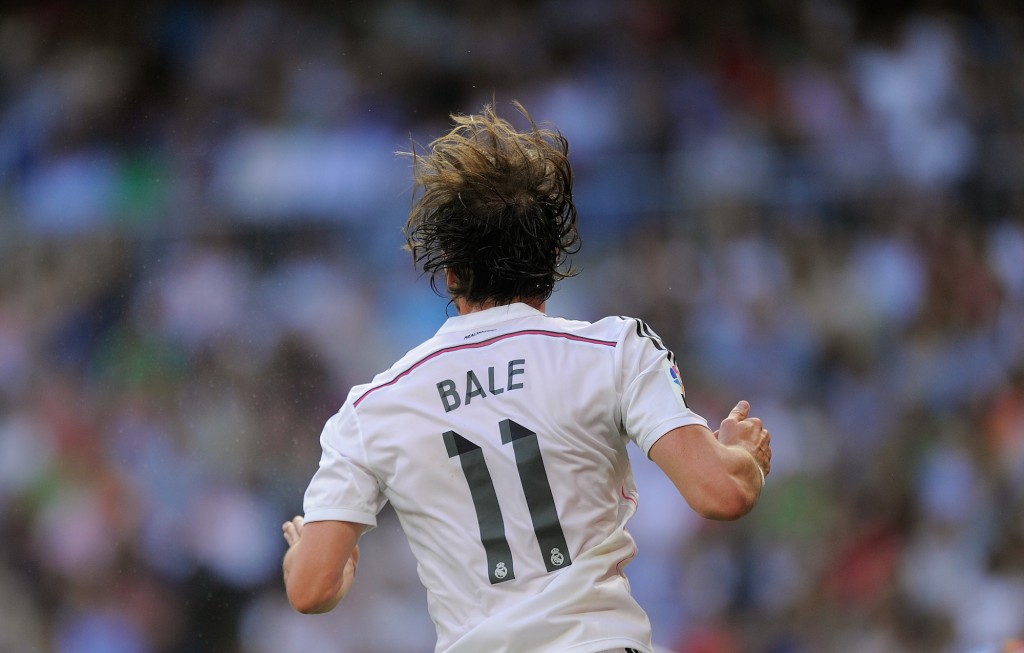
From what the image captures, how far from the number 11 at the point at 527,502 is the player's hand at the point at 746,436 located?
296 millimetres

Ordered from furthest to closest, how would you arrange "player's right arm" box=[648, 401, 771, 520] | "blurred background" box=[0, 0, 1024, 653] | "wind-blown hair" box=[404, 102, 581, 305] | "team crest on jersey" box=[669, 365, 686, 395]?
"blurred background" box=[0, 0, 1024, 653]
"wind-blown hair" box=[404, 102, 581, 305]
"team crest on jersey" box=[669, 365, 686, 395]
"player's right arm" box=[648, 401, 771, 520]

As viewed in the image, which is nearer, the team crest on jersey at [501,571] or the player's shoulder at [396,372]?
the team crest on jersey at [501,571]

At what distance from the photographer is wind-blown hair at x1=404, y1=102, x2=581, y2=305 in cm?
191

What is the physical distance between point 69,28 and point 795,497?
14.6ft

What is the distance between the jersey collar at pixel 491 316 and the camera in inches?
75.8

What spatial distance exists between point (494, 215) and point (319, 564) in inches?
24.7

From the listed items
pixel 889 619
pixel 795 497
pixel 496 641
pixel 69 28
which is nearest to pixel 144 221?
pixel 69 28

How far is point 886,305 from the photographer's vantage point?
5.81 m

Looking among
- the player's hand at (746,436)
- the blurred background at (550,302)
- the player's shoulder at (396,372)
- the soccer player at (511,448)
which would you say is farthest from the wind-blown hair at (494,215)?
the blurred background at (550,302)

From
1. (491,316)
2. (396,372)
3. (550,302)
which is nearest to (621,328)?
(491,316)

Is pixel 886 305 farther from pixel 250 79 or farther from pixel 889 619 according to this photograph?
pixel 250 79

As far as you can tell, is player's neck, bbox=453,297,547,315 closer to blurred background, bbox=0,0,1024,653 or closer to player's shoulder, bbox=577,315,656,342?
player's shoulder, bbox=577,315,656,342

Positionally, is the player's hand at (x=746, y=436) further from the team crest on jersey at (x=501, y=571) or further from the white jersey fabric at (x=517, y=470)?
the team crest on jersey at (x=501, y=571)

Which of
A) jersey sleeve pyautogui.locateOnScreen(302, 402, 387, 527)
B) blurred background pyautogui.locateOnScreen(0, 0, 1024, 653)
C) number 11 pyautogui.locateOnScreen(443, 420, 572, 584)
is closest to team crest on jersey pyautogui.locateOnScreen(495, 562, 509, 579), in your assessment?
number 11 pyautogui.locateOnScreen(443, 420, 572, 584)
